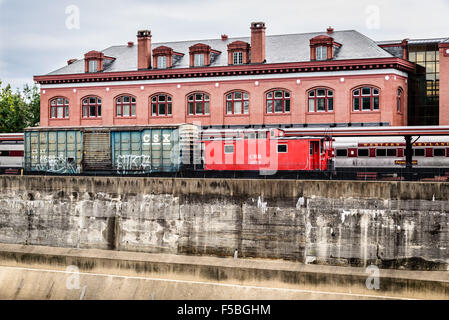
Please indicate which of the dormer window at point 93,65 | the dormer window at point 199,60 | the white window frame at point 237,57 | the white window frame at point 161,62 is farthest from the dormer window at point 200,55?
the dormer window at point 93,65

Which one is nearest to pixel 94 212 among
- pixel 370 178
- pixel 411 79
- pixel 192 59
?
pixel 370 178

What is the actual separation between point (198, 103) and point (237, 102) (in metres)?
4.08

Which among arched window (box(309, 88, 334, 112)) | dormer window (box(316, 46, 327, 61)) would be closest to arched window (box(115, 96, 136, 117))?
arched window (box(309, 88, 334, 112))

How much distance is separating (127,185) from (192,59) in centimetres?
2711

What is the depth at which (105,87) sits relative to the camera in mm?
60625

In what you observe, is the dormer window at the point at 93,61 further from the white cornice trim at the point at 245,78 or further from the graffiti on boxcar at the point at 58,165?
the graffiti on boxcar at the point at 58,165

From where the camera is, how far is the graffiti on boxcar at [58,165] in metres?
41.9

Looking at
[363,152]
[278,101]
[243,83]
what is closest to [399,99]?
[363,152]

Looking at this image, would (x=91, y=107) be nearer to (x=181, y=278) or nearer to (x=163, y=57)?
(x=163, y=57)

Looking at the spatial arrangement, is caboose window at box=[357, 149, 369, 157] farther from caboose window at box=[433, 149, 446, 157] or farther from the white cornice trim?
the white cornice trim

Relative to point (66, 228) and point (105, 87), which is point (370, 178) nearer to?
point (66, 228)

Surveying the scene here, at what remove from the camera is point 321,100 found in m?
53.7

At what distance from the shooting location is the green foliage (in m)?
78.1

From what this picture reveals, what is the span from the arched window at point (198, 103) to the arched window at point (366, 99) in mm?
14357
